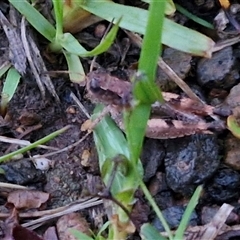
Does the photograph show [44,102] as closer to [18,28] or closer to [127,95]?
[18,28]

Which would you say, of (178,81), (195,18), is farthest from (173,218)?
(195,18)

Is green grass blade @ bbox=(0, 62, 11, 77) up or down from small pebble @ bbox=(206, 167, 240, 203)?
up

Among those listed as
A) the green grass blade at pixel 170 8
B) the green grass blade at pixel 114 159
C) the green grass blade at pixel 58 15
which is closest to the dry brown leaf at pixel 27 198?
the green grass blade at pixel 114 159

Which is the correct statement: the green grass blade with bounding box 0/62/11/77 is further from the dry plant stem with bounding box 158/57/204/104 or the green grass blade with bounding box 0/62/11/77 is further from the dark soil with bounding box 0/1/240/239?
the dry plant stem with bounding box 158/57/204/104

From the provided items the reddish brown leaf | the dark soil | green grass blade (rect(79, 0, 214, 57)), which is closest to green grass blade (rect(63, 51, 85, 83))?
the dark soil

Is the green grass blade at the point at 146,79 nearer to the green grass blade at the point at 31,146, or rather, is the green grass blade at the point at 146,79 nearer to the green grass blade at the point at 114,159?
the green grass blade at the point at 114,159
